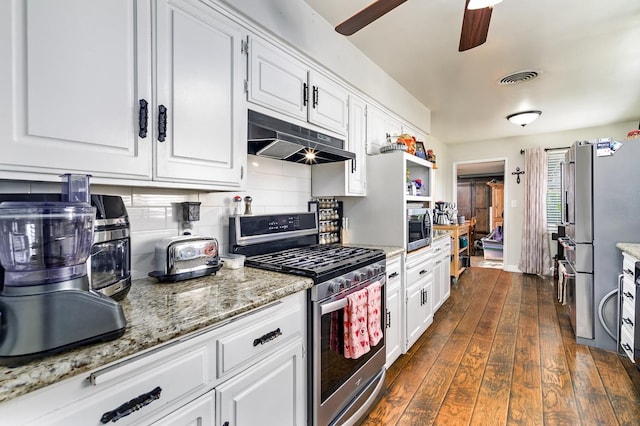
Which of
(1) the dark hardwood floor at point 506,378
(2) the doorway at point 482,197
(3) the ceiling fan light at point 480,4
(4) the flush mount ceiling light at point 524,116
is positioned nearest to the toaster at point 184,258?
(1) the dark hardwood floor at point 506,378

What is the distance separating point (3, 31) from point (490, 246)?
27.2 feet

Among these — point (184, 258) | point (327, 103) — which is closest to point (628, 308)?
point (327, 103)

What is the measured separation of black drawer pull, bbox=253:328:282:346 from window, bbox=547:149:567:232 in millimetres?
5809

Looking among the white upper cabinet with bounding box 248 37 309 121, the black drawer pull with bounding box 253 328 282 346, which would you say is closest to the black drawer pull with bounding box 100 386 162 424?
the black drawer pull with bounding box 253 328 282 346

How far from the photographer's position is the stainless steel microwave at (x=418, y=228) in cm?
260

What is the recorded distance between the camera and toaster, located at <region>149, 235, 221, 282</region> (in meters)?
1.33

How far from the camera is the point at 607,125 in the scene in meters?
4.81

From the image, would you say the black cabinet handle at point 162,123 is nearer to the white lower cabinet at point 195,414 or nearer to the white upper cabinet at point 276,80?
the white upper cabinet at point 276,80

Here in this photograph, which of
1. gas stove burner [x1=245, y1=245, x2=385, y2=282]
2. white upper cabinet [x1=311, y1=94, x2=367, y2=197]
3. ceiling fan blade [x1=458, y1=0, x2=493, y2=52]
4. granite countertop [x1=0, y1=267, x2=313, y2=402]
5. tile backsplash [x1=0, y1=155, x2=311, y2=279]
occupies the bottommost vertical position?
granite countertop [x1=0, y1=267, x2=313, y2=402]

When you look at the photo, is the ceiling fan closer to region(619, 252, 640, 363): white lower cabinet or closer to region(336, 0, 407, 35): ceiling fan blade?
region(336, 0, 407, 35): ceiling fan blade

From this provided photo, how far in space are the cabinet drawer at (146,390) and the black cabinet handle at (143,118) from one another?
2.69 feet

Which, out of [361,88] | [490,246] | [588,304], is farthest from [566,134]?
[361,88]

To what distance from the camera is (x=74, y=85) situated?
101 cm

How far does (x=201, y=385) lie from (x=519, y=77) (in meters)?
3.63
